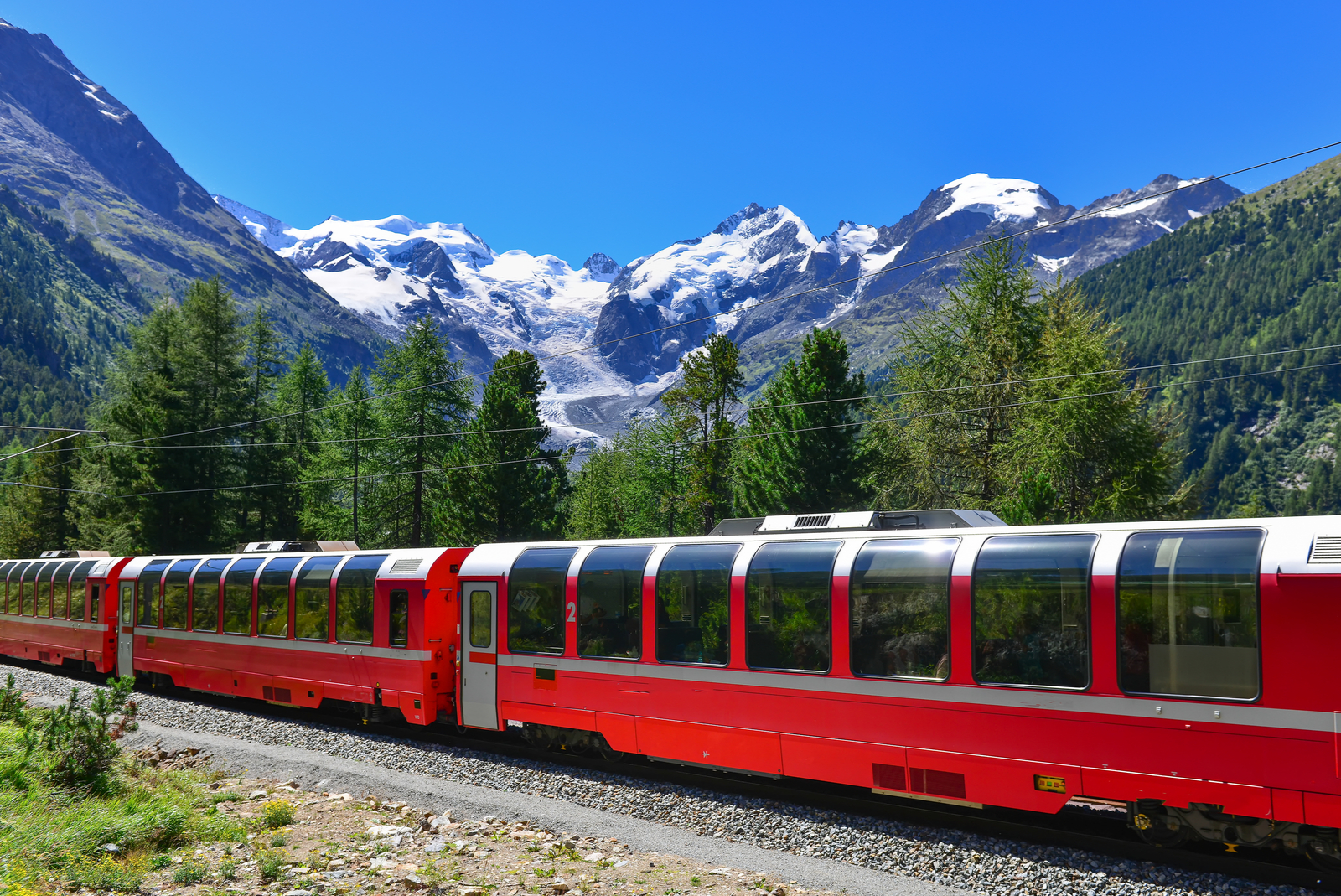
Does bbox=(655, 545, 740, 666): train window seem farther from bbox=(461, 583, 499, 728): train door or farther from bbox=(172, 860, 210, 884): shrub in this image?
bbox=(172, 860, 210, 884): shrub

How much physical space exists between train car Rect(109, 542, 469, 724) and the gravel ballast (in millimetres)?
1294

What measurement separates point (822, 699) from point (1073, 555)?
354cm

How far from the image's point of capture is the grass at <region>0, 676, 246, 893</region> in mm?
7922

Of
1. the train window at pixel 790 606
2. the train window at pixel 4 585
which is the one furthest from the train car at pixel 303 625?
the train window at pixel 4 585

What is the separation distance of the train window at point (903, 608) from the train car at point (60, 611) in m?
24.2

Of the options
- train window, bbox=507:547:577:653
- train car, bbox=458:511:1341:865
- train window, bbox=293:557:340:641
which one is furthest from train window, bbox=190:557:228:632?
train car, bbox=458:511:1341:865

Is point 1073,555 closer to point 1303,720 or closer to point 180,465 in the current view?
point 1303,720

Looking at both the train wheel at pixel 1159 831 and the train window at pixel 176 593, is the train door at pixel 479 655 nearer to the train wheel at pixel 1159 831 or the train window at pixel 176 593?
the train wheel at pixel 1159 831

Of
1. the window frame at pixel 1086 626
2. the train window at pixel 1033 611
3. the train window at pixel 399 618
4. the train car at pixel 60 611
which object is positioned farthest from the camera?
the train car at pixel 60 611

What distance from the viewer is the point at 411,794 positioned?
12641 mm

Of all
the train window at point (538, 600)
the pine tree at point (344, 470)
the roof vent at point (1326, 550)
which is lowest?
the train window at point (538, 600)

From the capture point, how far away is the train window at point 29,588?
103 ft

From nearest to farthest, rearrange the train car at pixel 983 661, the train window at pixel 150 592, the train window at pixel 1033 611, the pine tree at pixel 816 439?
the train car at pixel 983 661
the train window at pixel 1033 611
the train window at pixel 150 592
the pine tree at pixel 816 439

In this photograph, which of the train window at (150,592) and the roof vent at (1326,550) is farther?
the train window at (150,592)
